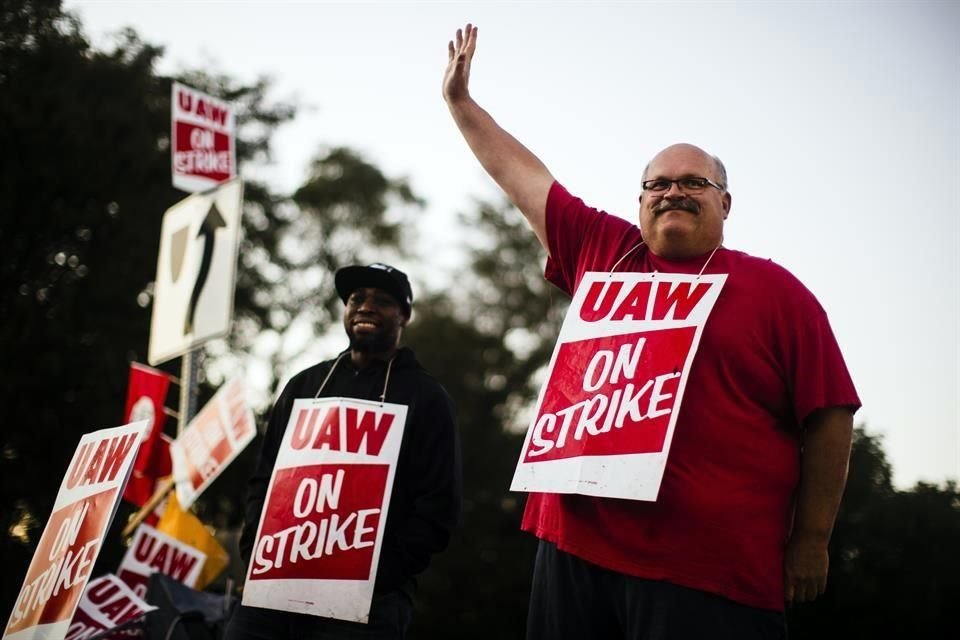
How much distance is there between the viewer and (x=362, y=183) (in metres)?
25.3

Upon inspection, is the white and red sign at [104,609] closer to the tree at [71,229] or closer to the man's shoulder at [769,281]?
the man's shoulder at [769,281]

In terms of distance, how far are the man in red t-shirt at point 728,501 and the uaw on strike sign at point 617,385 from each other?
0.09 m

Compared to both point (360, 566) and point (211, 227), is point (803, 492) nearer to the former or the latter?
point (360, 566)

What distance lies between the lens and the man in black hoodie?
3152 millimetres

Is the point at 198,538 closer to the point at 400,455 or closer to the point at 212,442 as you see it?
the point at 212,442

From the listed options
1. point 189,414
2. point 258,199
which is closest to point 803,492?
point 189,414

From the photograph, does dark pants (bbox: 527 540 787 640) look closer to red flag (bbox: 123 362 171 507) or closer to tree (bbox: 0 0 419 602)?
red flag (bbox: 123 362 171 507)

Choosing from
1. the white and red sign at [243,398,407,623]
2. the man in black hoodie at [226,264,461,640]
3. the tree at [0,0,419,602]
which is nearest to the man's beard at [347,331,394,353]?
the man in black hoodie at [226,264,461,640]

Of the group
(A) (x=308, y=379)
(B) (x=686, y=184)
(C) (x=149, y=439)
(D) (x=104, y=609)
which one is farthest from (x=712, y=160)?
(C) (x=149, y=439)

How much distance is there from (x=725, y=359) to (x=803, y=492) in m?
0.40

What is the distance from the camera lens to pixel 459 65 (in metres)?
3.19

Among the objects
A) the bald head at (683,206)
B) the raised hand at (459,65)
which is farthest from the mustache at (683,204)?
the raised hand at (459,65)

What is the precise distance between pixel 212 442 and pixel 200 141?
221 cm

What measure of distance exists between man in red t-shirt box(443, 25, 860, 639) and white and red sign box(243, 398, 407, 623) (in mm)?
832
